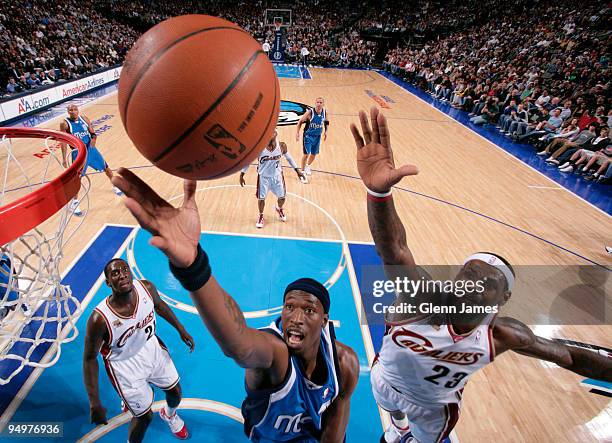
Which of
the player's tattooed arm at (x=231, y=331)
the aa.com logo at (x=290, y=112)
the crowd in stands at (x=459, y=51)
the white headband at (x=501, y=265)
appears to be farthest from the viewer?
the aa.com logo at (x=290, y=112)

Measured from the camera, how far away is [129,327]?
2492mm

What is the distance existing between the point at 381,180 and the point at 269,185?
3.95 metres

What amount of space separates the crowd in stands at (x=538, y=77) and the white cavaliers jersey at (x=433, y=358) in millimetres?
8825

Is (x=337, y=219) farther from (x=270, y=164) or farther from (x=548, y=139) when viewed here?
(x=548, y=139)

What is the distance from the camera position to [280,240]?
18.0 feet

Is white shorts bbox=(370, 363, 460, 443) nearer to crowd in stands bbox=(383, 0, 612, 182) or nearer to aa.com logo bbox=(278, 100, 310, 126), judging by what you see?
crowd in stands bbox=(383, 0, 612, 182)

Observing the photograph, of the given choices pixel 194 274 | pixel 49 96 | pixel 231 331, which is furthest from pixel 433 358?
pixel 49 96

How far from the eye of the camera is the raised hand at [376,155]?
1.85m

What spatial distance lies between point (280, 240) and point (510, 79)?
1323 centimetres

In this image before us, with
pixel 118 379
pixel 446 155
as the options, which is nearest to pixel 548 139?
pixel 446 155

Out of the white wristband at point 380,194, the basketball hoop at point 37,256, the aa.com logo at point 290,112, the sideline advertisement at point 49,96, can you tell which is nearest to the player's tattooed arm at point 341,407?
the white wristband at point 380,194

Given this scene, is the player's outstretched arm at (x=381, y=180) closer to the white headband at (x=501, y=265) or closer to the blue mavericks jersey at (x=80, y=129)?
the white headband at (x=501, y=265)

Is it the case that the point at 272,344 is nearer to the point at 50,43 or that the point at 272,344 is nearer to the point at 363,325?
the point at 363,325

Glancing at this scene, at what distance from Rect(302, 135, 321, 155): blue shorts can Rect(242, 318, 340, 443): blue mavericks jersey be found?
5.93 metres
